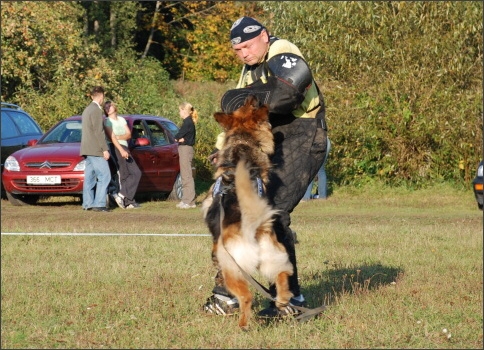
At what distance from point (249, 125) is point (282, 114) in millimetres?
481

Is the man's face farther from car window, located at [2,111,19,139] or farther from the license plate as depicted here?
car window, located at [2,111,19,139]

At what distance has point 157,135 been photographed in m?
18.8

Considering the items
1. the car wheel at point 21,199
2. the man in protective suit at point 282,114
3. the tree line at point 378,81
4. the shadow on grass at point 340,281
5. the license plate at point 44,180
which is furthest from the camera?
the tree line at point 378,81

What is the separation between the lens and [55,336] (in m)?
5.69

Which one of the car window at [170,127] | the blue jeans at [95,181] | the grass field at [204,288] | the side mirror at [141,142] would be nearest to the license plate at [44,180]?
the blue jeans at [95,181]

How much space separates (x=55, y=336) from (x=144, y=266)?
3139 millimetres

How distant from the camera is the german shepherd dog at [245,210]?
18.3 feet

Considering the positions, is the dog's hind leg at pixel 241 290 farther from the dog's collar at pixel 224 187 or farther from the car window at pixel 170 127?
the car window at pixel 170 127

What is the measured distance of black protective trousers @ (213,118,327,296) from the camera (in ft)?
20.4

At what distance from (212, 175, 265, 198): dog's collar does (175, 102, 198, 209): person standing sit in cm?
1164

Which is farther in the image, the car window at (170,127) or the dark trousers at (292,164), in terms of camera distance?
the car window at (170,127)

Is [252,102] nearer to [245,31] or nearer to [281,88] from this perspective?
[281,88]

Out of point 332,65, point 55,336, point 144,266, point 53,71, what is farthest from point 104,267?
point 53,71

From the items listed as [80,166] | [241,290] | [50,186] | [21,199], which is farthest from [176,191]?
[241,290]
